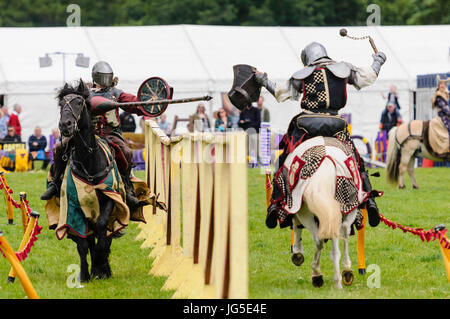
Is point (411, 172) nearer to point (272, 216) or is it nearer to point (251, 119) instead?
point (251, 119)

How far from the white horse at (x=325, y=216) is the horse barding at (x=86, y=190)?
1.83 m

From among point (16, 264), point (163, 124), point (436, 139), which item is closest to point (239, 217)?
point (16, 264)

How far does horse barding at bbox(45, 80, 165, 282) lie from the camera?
8922mm

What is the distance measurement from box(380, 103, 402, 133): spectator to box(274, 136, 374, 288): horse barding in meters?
16.8

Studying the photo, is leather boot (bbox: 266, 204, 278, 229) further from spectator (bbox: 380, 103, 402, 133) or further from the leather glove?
spectator (bbox: 380, 103, 402, 133)

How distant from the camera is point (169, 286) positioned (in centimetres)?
856

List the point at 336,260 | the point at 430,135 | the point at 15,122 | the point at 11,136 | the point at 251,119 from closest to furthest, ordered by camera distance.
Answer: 1. the point at 336,260
2. the point at 430,135
3. the point at 251,119
4. the point at 11,136
5. the point at 15,122

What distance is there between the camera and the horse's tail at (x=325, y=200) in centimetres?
809

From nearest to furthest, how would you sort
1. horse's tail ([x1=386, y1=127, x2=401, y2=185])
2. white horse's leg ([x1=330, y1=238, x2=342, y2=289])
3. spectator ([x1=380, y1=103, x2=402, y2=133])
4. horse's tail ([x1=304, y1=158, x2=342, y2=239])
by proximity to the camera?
horse's tail ([x1=304, y1=158, x2=342, y2=239]) < white horse's leg ([x1=330, y1=238, x2=342, y2=289]) < horse's tail ([x1=386, y1=127, x2=401, y2=185]) < spectator ([x1=380, y1=103, x2=402, y2=133])

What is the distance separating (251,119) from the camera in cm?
2369

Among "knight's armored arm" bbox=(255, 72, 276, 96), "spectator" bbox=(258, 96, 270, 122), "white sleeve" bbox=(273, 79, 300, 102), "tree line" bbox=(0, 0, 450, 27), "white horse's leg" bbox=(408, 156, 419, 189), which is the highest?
"tree line" bbox=(0, 0, 450, 27)

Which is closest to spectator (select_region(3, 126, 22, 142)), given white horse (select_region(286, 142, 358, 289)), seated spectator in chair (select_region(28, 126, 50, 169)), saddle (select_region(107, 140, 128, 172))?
seated spectator in chair (select_region(28, 126, 50, 169))

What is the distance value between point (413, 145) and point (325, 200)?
38.5 ft

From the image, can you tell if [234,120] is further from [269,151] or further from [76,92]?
[76,92]
